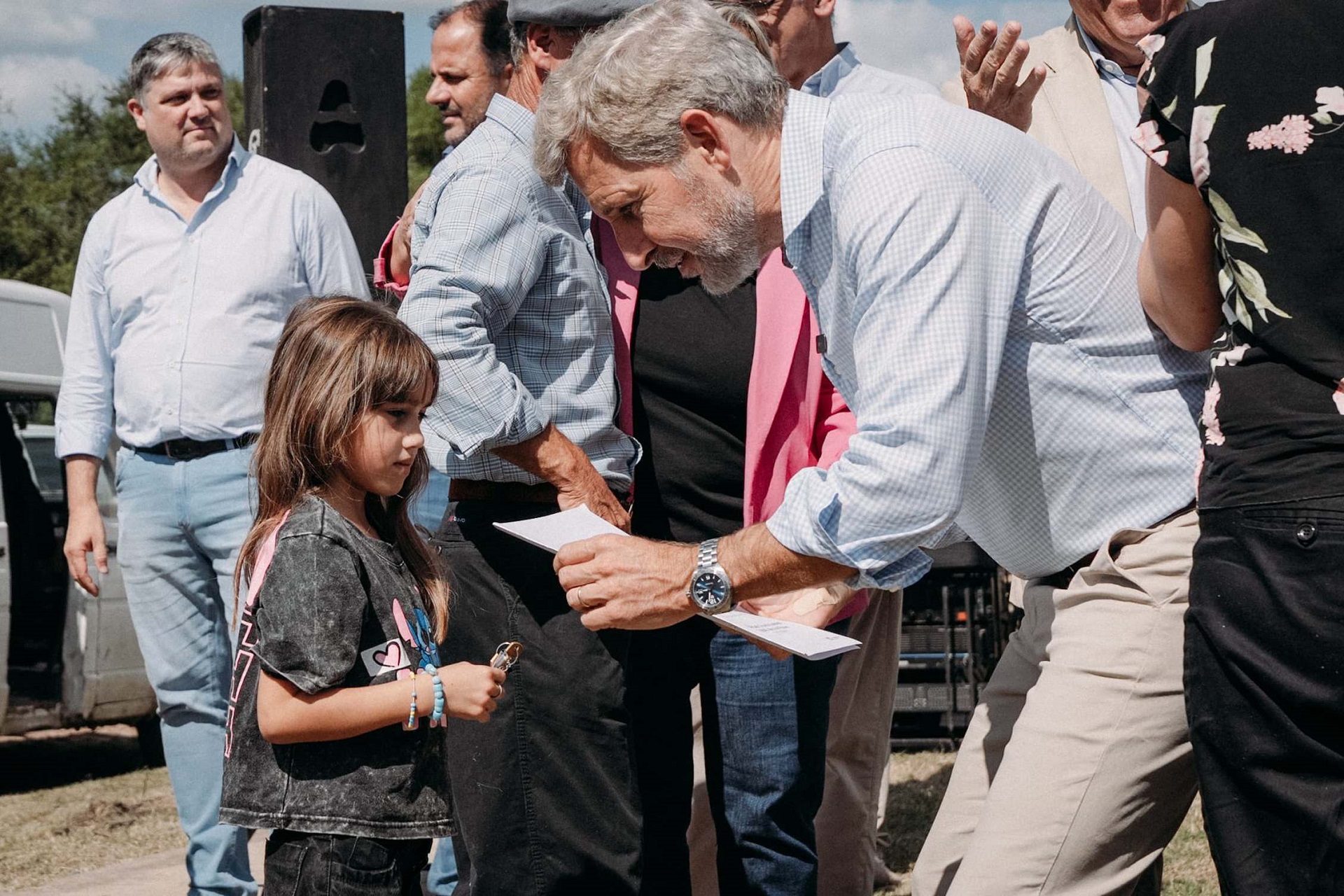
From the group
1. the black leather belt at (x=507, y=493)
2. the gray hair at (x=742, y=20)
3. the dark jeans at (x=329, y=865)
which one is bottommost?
the dark jeans at (x=329, y=865)

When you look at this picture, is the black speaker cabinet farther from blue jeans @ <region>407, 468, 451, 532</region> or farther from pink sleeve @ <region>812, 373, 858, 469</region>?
pink sleeve @ <region>812, 373, 858, 469</region>

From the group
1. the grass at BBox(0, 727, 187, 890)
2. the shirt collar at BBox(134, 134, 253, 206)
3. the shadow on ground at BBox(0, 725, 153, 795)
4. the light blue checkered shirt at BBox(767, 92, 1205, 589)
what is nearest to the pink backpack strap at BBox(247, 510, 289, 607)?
the light blue checkered shirt at BBox(767, 92, 1205, 589)

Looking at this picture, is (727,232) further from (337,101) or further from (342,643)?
(337,101)

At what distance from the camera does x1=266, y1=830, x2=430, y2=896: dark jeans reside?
2.46m

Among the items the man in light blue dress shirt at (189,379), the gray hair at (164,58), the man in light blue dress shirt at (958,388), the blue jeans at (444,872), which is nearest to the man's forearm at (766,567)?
the man in light blue dress shirt at (958,388)

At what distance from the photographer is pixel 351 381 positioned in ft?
8.71

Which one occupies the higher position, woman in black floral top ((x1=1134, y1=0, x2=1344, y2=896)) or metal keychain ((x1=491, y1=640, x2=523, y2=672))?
woman in black floral top ((x1=1134, y1=0, x2=1344, y2=896))

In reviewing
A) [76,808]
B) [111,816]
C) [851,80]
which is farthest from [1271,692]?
[76,808]

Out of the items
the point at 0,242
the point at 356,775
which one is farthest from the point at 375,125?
the point at 0,242

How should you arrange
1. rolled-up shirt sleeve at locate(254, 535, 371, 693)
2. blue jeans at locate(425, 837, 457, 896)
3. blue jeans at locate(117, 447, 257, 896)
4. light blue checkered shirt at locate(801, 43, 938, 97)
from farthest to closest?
blue jeans at locate(425, 837, 457, 896) < blue jeans at locate(117, 447, 257, 896) < light blue checkered shirt at locate(801, 43, 938, 97) < rolled-up shirt sleeve at locate(254, 535, 371, 693)

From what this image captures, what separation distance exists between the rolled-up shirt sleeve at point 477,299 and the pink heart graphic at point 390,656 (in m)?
0.37

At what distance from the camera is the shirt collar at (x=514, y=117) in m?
2.84

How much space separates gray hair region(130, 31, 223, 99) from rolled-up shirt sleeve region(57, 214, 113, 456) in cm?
51

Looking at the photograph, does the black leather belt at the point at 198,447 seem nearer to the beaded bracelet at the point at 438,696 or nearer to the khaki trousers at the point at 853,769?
the khaki trousers at the point at 853,769
